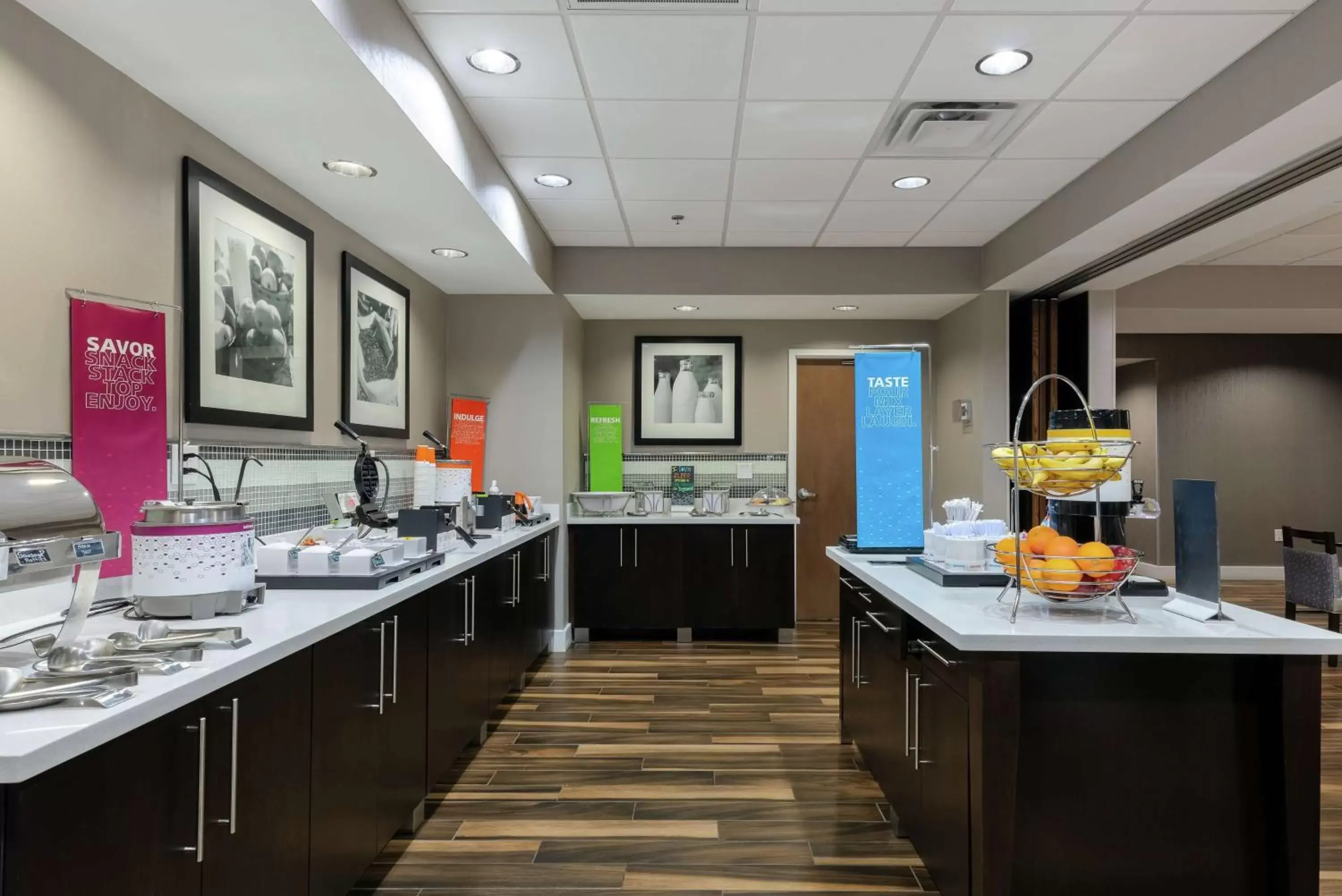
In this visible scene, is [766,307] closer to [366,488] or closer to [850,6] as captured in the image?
[850,6]

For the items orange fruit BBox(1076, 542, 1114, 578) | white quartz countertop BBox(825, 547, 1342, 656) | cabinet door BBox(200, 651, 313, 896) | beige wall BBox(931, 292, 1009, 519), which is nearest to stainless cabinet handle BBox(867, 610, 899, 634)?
white quartz countertop BBox(825, 547, 1342, 656)

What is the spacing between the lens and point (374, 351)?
4.11m

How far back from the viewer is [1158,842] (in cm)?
191

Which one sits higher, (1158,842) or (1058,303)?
(1058,303)

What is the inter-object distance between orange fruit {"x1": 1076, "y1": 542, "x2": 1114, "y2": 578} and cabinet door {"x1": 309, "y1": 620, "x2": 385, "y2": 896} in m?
1.94

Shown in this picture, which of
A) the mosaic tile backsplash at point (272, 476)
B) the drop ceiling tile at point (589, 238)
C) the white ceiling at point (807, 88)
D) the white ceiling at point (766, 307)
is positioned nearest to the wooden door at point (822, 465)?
the white ceiling at point (766, 307)

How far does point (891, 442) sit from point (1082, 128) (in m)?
1.69

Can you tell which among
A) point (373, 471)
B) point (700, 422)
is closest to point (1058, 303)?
point (700, 422)

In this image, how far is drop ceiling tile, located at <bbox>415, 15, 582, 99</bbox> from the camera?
2.63m

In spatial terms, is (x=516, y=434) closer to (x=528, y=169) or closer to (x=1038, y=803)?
(x=528, y=169)

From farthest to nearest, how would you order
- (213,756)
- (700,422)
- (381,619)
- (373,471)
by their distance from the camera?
(700,422) → (373,471) → (381,619) → (213,756)

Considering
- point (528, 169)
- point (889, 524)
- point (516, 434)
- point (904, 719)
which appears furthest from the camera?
point (516, 434)

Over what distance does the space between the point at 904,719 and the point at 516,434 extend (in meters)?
3.59

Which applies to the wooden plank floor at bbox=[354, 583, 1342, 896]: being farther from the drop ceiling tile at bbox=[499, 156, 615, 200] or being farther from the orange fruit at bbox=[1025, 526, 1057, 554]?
the drop ceiling tile at bbox=[499, 156, 615, 200]
